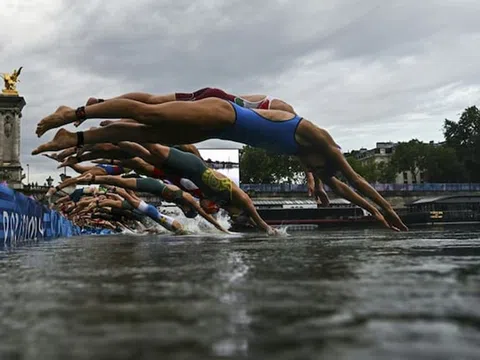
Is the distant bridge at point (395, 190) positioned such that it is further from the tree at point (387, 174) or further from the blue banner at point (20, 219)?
the blue banner at point (20, 219)

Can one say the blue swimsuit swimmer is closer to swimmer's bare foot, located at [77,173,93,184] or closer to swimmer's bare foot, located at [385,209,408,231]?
swimmer's bare foot, located at [385,209,408,231]

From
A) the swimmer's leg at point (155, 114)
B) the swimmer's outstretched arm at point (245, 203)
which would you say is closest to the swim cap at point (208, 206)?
the swimmer's outstretched arm at point (245, 203)

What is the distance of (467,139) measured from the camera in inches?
4016

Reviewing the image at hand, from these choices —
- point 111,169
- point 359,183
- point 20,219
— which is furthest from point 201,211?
point 359,183

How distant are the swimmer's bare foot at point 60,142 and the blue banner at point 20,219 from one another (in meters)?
3.57

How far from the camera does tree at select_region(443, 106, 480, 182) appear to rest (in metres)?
100

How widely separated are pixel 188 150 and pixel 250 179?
294 ft

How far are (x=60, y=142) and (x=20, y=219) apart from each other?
6.16 meters

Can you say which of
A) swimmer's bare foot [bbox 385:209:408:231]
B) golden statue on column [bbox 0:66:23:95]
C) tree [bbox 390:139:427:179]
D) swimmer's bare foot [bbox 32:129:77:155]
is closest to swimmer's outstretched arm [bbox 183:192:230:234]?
swimmer's bare foot [bbox 385:209:408:231]

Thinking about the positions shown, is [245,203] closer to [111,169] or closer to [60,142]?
[111,169]

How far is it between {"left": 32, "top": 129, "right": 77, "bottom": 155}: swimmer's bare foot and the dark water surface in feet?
17.4

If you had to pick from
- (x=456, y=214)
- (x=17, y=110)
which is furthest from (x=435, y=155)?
(x=17, y=110)

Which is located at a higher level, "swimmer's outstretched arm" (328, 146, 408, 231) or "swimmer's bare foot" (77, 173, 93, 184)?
"swimmer's bare foot" (77, 173, 93, 184)

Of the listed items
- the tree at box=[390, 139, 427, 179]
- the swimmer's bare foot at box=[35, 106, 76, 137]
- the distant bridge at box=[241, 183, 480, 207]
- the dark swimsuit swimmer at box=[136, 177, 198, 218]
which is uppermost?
the tree at box=[390, 139, 427, 179]
